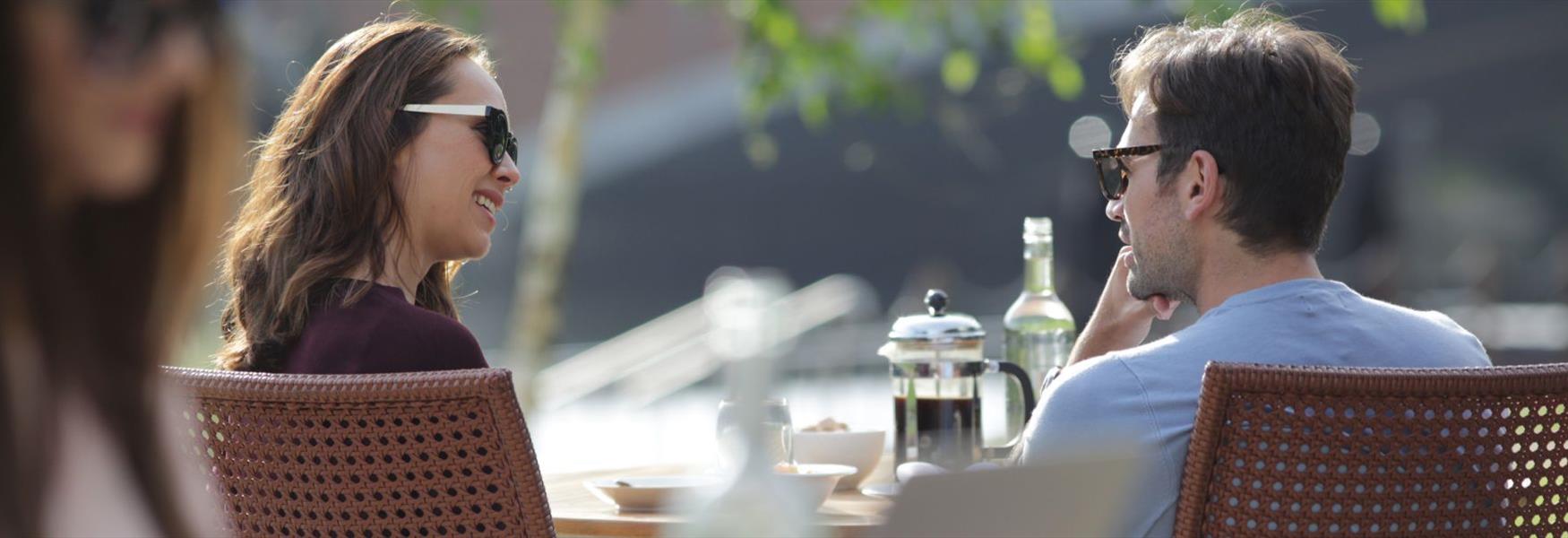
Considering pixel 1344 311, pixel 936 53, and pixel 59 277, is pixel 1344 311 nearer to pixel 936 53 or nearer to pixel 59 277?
pixel 59 277

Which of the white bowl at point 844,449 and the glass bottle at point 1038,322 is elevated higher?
the glass bottle at point 1038,322

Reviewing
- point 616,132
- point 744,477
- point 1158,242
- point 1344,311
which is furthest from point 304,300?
point 616,132

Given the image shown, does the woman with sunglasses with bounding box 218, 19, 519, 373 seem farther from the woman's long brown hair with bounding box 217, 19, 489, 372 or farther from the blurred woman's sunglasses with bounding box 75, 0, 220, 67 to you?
the blurred woman's sunglasses with bounding box 75, 0, 220, 67

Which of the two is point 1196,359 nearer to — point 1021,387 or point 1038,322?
point 1021,387

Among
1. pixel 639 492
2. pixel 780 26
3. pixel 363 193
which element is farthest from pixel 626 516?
pixel 780 26

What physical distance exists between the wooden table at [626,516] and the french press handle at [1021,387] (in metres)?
0.20

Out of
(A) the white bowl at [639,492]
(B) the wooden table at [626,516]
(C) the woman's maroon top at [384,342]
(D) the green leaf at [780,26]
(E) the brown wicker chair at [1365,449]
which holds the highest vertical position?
(D) the green leaf at [780,26]

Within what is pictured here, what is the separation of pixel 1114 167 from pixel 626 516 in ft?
3.11

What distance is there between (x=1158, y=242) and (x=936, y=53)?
12854 millimetres

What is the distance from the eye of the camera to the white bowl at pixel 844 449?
9.64 feet

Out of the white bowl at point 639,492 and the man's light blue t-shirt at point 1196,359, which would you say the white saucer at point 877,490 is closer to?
the white bowl at point 639,492

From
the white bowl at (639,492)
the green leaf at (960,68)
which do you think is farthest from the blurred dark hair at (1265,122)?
the green leaf at (960,68)

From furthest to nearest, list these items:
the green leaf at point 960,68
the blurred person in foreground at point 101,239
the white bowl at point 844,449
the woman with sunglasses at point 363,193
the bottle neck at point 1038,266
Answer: the green leaf at point 960,68, the bottle neck at point 1038,266, the white bowl at point 844,449, the woman with sunglasses at point 363,193, the blurred person in foreground at point 101,239

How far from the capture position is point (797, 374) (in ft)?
36.7
